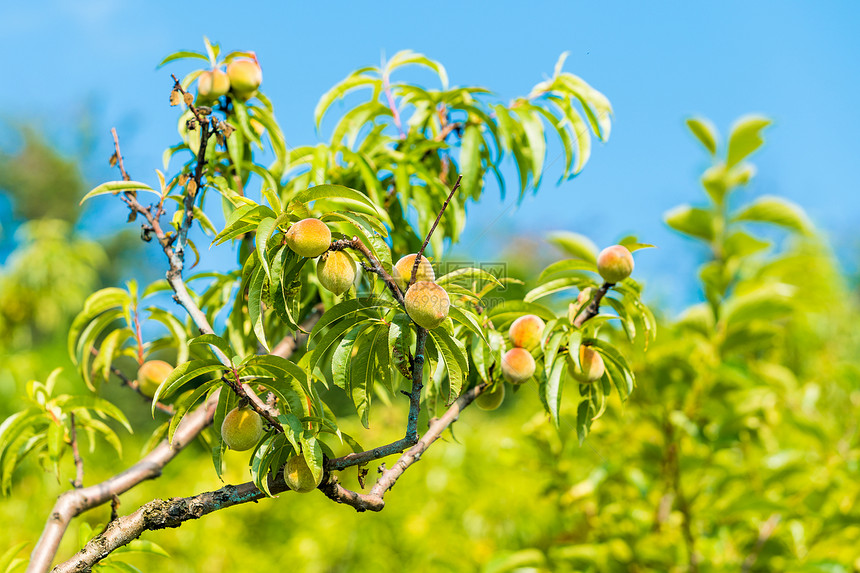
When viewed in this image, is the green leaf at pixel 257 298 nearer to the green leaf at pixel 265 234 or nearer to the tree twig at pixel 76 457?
the green leaf at pixel 265 234

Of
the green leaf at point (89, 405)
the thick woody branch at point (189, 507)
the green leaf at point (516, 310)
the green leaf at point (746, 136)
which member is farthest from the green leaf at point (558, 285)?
the green leaf at point (746, 136)

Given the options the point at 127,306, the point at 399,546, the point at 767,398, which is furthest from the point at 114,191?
the point at 399,546

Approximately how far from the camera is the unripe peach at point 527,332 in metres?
0.99

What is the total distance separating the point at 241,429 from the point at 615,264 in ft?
1.92

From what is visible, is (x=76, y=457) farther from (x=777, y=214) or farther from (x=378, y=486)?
(x=777, y=214)

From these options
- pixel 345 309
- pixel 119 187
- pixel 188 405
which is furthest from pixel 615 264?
pixel 119 187

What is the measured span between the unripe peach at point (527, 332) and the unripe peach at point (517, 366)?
0.04 m

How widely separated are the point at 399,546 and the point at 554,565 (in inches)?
64.9

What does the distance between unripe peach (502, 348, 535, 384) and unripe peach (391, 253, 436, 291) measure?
0.21m

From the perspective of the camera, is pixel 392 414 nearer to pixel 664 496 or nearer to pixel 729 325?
pixel 664 496

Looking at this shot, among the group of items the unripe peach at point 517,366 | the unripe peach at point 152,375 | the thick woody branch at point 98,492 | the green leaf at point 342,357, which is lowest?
the thick woody branch at point 98,492

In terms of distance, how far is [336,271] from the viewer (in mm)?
753

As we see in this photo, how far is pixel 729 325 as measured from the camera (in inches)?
67.9

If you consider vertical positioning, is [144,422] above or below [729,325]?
below
